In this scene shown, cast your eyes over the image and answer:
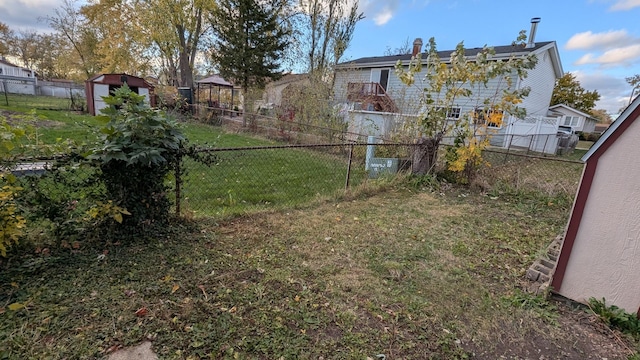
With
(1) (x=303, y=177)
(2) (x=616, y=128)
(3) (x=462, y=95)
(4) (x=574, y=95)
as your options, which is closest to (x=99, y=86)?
(1) (x=303, y=177)

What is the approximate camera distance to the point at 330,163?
→ 320 inches

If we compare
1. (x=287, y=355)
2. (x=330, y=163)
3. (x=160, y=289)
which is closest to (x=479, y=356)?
(x=287, y=355)

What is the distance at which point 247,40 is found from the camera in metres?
15.3

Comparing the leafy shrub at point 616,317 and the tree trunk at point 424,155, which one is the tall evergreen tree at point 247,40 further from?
the leafy shrub at point 616,317

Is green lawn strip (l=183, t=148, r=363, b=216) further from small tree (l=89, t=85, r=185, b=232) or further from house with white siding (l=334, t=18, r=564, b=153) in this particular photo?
house with white siding (l=334, t=18, r=564, b=153)

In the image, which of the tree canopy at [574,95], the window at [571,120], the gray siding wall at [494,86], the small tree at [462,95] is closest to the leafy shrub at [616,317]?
the small tree at [462,95]

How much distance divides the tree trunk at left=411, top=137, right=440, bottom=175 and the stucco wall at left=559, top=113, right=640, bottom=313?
13.6 ft

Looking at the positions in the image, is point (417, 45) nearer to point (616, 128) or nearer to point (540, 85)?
point (540, 85)

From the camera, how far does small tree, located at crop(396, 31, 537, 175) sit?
5.75 metres

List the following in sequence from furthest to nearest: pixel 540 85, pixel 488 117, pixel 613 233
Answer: pixel 540 85, pixel 488 117, pixel 613 233

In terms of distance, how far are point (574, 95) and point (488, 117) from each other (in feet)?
115

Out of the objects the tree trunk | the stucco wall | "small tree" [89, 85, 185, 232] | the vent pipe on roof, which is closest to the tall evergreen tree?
the tree trunk

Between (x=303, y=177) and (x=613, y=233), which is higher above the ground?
(x=613, y=233)

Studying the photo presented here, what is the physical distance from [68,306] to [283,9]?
1848cm
